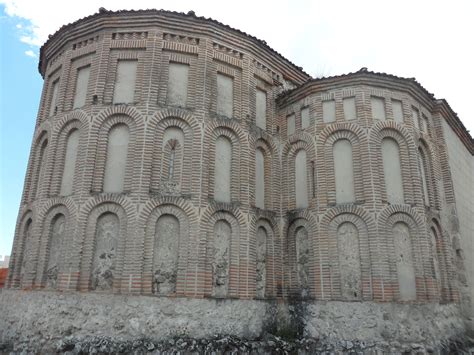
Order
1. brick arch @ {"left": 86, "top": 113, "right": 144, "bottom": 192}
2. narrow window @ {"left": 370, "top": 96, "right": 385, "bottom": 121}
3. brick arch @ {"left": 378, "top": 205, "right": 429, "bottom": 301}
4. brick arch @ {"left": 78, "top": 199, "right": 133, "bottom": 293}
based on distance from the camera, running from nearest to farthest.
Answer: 1. brick arch @ {"left": 78, "top": 199, "right": 133, "bottom": 293}
2. brick arch @ {"left": 86, "top": 113, "right": 144, "bottom": 192}
3. brick arch @ {"left": 378, "top": 205, "right": 429, "bottom": 301}
4. narrow window @ {"left": 370, "top": 96, "right": 385, "bottom": 121}

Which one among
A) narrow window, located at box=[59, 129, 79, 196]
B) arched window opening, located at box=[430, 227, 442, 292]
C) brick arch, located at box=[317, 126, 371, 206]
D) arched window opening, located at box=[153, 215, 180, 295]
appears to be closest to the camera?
arched window opening, located at box=[153, 215, 180, 295]

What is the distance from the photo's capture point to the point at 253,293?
10.8 m

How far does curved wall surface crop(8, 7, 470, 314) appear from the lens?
10.2 m

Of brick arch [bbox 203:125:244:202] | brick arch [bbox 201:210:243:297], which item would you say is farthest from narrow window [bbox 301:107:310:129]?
brick arch [bbox 201:210:243:297]

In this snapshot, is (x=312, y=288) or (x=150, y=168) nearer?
(x=150, y=168)

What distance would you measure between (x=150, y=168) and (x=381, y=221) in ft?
22.5

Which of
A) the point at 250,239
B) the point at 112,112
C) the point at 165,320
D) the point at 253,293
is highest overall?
the point at 112,112

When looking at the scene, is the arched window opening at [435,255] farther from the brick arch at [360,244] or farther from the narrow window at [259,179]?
the narrow window at [259,179]

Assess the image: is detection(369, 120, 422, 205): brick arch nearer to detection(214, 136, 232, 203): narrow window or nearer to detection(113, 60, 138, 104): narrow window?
detection(214, 136, 232, 203): narrow window

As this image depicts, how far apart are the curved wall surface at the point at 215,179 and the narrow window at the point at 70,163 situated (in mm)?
46

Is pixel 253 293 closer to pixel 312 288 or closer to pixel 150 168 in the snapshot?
pixel 312 288

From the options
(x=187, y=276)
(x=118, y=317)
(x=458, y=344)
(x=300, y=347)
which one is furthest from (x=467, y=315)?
(x=118, y=317)

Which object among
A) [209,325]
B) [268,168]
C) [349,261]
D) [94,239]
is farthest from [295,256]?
[94,239]

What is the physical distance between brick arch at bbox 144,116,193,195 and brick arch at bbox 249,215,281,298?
7.92 feet
